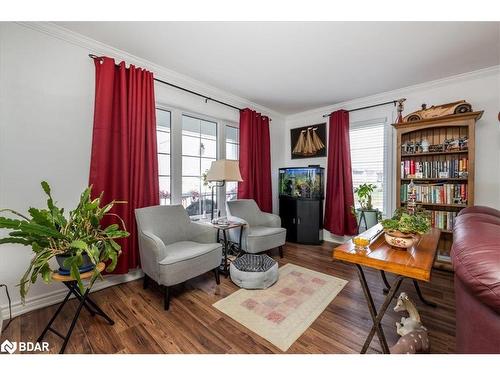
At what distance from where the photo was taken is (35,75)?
5.80ft

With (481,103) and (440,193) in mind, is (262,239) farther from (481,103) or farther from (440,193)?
(481,103)

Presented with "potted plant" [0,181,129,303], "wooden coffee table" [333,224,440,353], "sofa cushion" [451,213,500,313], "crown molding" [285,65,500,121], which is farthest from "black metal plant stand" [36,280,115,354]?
"crown molding" [285,65,500,121]

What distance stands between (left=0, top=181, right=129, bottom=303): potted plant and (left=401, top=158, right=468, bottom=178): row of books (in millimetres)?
3312

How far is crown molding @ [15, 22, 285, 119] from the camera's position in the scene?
181cm

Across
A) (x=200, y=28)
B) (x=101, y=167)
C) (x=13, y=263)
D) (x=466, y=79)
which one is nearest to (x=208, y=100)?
(x=200, y=28)

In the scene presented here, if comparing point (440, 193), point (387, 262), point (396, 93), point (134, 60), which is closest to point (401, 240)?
point (387, 262)

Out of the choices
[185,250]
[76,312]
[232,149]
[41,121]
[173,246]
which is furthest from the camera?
[232,149]

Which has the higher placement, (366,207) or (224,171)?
(224,171)

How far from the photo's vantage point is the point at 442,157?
2773 mm

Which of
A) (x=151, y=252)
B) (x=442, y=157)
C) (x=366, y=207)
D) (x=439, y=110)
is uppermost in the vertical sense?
(x=439, y=110)

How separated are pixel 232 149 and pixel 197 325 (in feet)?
8.35

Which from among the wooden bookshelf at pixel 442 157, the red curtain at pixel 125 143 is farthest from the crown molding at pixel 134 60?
the wooden bookshelf at pixel 442 157
